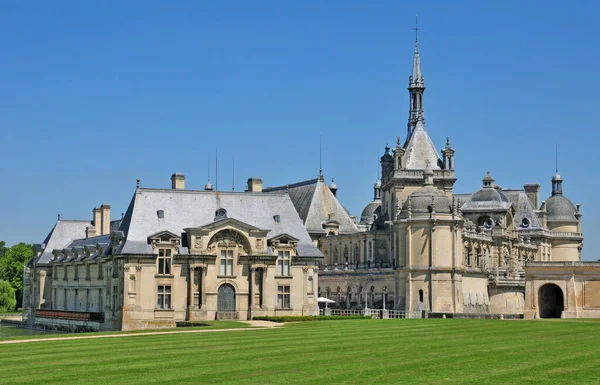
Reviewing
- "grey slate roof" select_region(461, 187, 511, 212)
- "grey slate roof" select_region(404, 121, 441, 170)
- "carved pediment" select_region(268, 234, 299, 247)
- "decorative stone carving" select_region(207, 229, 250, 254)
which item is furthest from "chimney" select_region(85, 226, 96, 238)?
"grey slate roof" select_region(461, 187, 511, 212)

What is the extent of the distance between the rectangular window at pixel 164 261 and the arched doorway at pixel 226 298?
184 inches

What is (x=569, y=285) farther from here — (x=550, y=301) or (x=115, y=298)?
(x=115, y=298)

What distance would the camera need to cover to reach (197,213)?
8075 centimetres

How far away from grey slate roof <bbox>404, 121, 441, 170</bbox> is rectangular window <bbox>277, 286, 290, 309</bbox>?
31.2 m

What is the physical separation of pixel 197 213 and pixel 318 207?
4289 centimetres

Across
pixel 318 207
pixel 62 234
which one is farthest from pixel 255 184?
pixel 318 207

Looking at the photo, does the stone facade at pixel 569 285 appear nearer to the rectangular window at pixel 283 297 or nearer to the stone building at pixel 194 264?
the stone building at pixel 194 264

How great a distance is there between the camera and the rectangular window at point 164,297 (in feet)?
250

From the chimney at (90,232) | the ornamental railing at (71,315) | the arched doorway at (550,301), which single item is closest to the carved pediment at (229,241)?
the ornamental railing at (71,315)

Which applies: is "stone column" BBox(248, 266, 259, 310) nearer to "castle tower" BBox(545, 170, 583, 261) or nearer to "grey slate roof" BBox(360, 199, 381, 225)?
"grey slate roof" BBox(360, 199, 381, 225)

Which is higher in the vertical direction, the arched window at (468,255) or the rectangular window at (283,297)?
the arched window at (468,255)

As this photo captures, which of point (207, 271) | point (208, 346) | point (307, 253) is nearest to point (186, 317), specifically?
point (207, 271)

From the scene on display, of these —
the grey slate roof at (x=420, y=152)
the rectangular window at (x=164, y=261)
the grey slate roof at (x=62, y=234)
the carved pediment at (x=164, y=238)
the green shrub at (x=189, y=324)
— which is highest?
the grey slate roof at (x=420, y=152)

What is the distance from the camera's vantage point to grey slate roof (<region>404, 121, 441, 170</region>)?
10800cm
